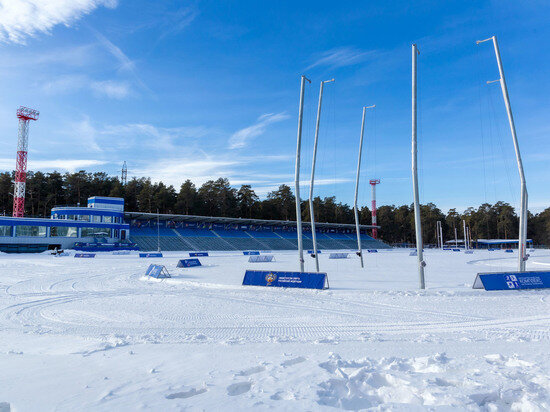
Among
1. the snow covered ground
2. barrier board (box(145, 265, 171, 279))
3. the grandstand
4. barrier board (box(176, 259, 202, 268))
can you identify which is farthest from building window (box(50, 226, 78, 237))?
the snow covered ground

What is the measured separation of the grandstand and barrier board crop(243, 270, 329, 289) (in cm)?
5067

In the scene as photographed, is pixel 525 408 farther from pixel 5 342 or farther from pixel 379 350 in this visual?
pixel 5 342

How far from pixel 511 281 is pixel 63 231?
65.8m

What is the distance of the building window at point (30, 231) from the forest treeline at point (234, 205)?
94.3 ft

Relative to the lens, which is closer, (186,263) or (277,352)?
(277,352)

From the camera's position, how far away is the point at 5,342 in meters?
8.56

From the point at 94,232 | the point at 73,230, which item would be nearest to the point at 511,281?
the point at 94,232

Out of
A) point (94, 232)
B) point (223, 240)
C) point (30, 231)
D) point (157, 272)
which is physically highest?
point (30, 231)

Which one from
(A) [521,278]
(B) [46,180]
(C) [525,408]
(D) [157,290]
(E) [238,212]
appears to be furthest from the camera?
(E) [238,212]

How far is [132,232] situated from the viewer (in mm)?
71688

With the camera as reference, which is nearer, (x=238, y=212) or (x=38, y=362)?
(x=38, y=362)

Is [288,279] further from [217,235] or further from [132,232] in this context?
[217,235]

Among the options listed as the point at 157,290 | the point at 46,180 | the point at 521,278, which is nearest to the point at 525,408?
the point at 521,278

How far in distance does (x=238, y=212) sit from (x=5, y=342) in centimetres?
10812
